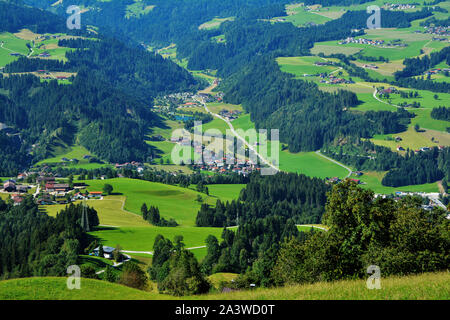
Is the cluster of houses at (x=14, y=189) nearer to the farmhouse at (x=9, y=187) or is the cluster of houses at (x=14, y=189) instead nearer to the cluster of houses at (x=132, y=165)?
the farmhouse at (x=9, y=187)

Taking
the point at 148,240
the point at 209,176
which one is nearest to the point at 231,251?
the point at 148,240

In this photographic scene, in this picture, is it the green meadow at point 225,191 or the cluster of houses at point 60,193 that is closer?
the cluster of houses at point 60,193

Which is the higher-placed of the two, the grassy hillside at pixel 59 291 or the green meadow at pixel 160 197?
the grassy hillside at pixel 59 291

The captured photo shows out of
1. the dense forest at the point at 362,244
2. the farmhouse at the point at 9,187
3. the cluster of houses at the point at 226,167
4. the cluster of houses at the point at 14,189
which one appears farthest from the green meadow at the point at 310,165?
the dense forest at the point at 362,244

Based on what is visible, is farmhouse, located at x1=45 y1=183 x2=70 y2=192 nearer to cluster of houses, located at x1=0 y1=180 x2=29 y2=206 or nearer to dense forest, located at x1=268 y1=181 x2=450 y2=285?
cluster of houses, located at x1=0 y1=180 x2=29 y2=206

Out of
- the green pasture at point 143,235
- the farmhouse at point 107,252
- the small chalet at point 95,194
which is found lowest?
the green pasture at point 143,235

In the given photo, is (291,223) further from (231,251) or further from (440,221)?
(440,221)

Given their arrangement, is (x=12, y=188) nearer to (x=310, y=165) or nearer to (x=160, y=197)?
(x=160, y=197)
